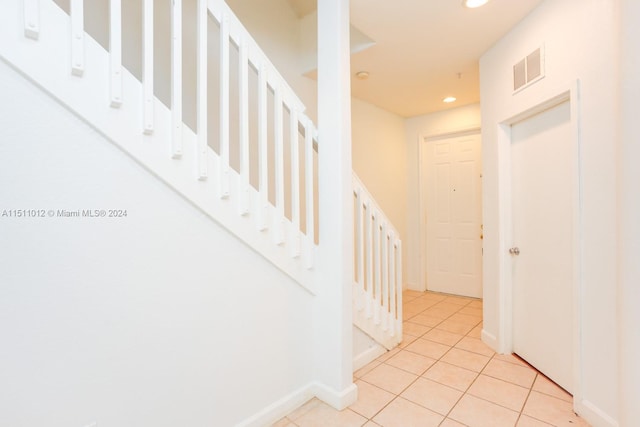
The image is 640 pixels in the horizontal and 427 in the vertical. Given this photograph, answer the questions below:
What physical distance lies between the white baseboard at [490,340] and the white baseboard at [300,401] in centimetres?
147

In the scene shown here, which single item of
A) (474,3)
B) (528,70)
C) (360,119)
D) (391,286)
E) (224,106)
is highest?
(474,3)

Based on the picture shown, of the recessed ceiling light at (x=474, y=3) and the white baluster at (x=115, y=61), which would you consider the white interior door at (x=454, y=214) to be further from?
the white baluster at (x=115, y=61)

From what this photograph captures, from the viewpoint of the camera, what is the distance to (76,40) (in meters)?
1.14

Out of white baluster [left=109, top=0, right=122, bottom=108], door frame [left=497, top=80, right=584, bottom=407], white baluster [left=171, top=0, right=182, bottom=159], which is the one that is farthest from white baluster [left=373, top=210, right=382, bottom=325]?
white baluster [left=109, top=0, right=122, bottom=108]

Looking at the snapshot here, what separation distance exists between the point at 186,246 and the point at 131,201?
1.01ft

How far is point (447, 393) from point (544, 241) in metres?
1.33

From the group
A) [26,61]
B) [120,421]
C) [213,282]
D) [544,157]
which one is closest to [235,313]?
[213,282]

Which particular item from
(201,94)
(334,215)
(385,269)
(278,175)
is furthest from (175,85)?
(385,269)

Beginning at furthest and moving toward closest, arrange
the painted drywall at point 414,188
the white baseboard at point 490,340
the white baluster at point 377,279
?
1. the painted drywall at point 414,188
2. the white baseboard at point 490,340
3. the white baluster at point 377,279

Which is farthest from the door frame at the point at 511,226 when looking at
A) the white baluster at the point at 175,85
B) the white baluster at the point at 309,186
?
the white baluster at the point at 175,85

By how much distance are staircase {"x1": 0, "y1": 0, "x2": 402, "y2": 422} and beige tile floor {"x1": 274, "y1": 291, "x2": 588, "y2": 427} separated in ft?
1.38

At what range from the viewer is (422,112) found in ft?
14.9

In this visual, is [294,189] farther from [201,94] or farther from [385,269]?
[385,269]

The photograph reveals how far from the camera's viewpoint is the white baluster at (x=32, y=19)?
1.04 m
